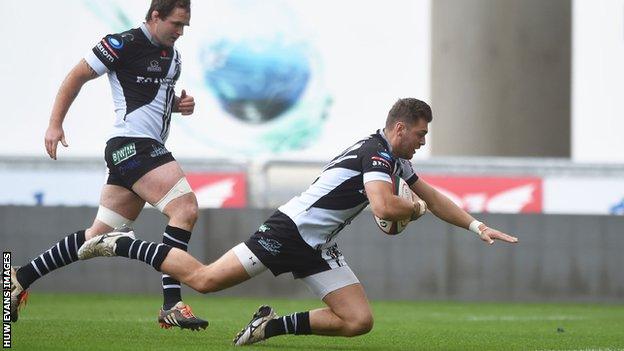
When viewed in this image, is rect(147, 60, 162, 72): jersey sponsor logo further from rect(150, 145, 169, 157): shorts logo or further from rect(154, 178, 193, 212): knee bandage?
rect(154, 178, 193, 212): knee bandage

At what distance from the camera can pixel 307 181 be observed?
61.1 ft

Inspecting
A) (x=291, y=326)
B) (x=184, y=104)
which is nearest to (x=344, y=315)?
(x=291, y=326)

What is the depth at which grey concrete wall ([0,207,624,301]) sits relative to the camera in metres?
16.0

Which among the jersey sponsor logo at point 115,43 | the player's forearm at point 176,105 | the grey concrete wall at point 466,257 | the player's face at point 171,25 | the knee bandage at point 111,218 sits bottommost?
the grey concrete wall at point 466,257

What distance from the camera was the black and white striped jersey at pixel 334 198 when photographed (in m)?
8.68

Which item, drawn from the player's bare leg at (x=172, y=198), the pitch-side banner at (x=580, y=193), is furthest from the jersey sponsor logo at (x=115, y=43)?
the pitch-side banner at (x=580, y=193)

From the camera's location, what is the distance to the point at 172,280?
9.16 meters

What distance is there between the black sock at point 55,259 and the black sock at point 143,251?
663mm

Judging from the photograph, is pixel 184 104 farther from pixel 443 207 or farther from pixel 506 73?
pixel 506 73

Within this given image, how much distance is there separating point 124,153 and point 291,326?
1602 millimetres

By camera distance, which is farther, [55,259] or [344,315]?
[55,259]

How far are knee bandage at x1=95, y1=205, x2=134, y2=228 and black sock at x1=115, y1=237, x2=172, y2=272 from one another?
745 mm

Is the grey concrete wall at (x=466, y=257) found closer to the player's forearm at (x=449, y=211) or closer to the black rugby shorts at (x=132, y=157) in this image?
the black rugby shorts at (x=132, y=157)

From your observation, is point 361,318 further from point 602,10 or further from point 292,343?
point 602,10
